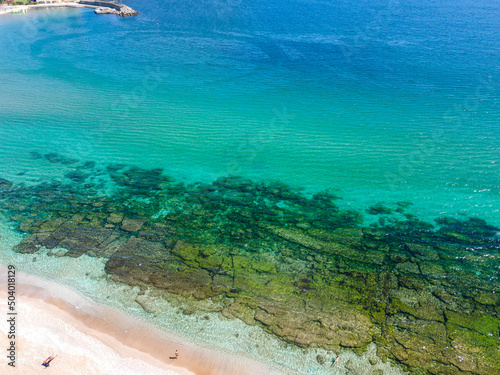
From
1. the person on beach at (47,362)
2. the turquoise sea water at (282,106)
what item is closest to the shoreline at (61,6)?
the turquoise sea water at (282,106)

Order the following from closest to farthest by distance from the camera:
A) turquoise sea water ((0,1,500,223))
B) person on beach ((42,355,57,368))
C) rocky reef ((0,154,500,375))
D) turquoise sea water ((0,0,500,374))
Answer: person on beach ((42,355,57,368)) < rocky reef ((0,154,500,375)) < turquoise sea water ((0,0,500,374)) < turquoise sea water ((0,1,500,223))

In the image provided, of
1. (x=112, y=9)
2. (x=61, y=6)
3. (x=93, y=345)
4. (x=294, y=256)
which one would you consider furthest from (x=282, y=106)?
(x=61, y=6)

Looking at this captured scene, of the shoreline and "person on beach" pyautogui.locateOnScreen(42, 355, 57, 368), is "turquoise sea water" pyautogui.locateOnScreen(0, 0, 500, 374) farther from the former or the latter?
the shoreline

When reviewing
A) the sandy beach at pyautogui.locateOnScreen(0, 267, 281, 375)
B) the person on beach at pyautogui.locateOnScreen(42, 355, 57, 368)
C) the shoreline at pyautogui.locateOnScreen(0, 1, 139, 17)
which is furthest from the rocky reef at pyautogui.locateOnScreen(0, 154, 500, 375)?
the shoreline at pyautogui.locateOnScreen(0, 1, 139, 17)

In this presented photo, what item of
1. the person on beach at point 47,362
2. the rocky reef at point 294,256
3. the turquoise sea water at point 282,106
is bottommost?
the person on beach at point 47,362

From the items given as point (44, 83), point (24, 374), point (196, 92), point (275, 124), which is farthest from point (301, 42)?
point (24, 374)

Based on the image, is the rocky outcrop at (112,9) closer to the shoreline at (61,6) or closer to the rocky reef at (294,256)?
the shoreline at (61,6)

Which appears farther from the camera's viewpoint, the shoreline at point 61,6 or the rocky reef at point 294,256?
the shoreline at point 61,6
